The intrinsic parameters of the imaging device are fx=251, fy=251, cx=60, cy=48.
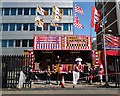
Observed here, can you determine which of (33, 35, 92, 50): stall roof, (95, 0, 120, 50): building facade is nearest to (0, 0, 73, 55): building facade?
(95, 0, 120, 50): building facade

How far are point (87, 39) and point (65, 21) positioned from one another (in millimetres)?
31360

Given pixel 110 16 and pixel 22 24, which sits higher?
pixel 110 16

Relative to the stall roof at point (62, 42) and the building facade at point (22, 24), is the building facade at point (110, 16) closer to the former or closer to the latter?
the building facade at point (22, 24)

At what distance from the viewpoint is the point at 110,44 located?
21047 mm

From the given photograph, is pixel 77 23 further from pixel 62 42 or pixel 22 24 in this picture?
pixel 22 24

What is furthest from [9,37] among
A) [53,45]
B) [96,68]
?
[96,68]

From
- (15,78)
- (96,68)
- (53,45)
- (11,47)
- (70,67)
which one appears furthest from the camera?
(11,47)

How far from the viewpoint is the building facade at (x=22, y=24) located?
182ft

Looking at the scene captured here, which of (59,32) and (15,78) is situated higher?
(59,32)

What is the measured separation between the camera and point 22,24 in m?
56.9

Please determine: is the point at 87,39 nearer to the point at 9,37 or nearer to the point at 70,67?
the point at 70,67

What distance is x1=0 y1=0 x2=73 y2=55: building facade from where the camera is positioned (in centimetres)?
5556

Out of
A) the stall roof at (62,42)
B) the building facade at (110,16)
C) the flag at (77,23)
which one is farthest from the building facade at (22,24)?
the stall roof at (62,42)

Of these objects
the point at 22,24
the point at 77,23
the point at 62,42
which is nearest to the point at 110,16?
the point at 22,24
